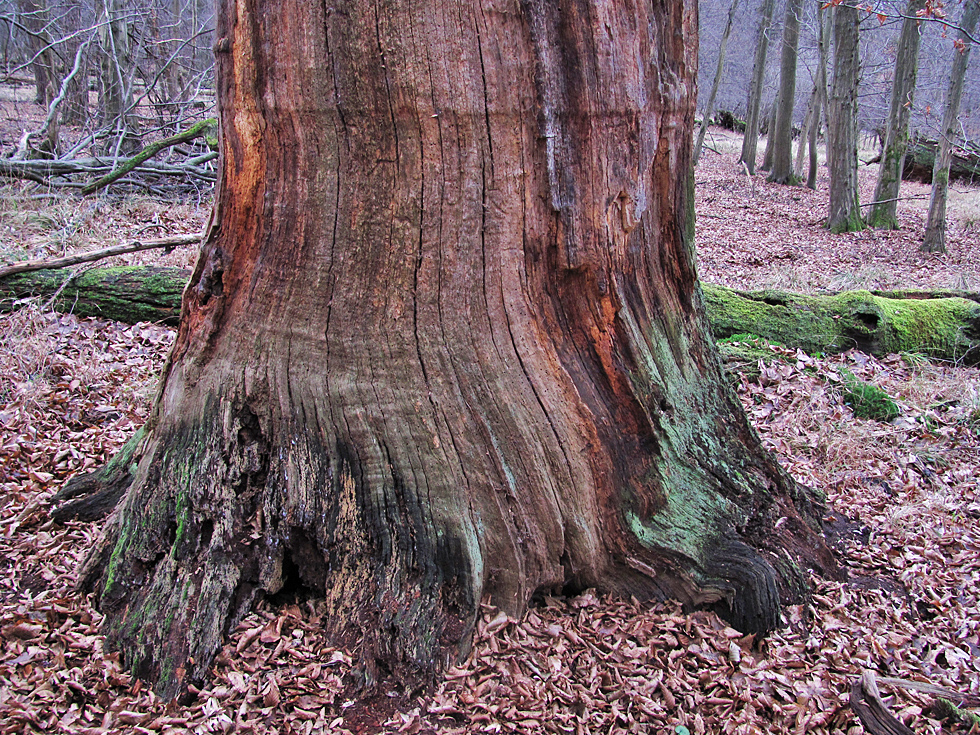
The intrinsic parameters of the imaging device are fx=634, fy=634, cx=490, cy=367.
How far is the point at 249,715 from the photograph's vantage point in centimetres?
212

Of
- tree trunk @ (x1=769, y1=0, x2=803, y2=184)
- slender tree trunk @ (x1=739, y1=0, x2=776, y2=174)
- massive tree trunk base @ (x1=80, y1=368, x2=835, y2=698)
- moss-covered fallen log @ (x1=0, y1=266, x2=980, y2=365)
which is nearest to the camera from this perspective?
massive tree trunk base @ (x1=80, y1=368, x2=835, y2=698)

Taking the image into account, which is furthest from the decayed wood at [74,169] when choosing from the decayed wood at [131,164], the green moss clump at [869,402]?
the green moss clump at [869,402]

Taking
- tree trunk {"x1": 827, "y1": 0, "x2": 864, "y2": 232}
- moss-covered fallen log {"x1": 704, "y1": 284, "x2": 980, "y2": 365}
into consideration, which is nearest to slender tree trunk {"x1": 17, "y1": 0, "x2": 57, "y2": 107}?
moss-covered fallen log {"x1": 704, "y1": 284, "x2": 980, "y2": 365}

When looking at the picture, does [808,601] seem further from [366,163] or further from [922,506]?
[366,163]

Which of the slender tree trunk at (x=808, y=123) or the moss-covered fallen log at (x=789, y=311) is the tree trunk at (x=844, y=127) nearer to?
the slender tree trunk at (x=808, y=123)

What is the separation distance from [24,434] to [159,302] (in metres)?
2.11

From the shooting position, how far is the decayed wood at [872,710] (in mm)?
2248

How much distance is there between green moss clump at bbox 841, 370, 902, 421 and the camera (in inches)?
191

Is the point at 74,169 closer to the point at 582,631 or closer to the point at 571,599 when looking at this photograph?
the point at 571,599

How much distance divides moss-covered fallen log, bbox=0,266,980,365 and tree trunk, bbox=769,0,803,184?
1907 cm

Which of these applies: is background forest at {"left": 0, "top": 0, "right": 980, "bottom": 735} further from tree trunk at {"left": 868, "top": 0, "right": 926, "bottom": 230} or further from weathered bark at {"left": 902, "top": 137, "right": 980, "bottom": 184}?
weathered bark at {"left": 902, "top": 137, "right": 980, "bottom": 184}

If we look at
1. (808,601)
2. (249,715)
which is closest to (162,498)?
(249,715)

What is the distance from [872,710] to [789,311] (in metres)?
4.44

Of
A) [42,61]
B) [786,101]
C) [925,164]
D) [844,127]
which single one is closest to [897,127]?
[844,127]
